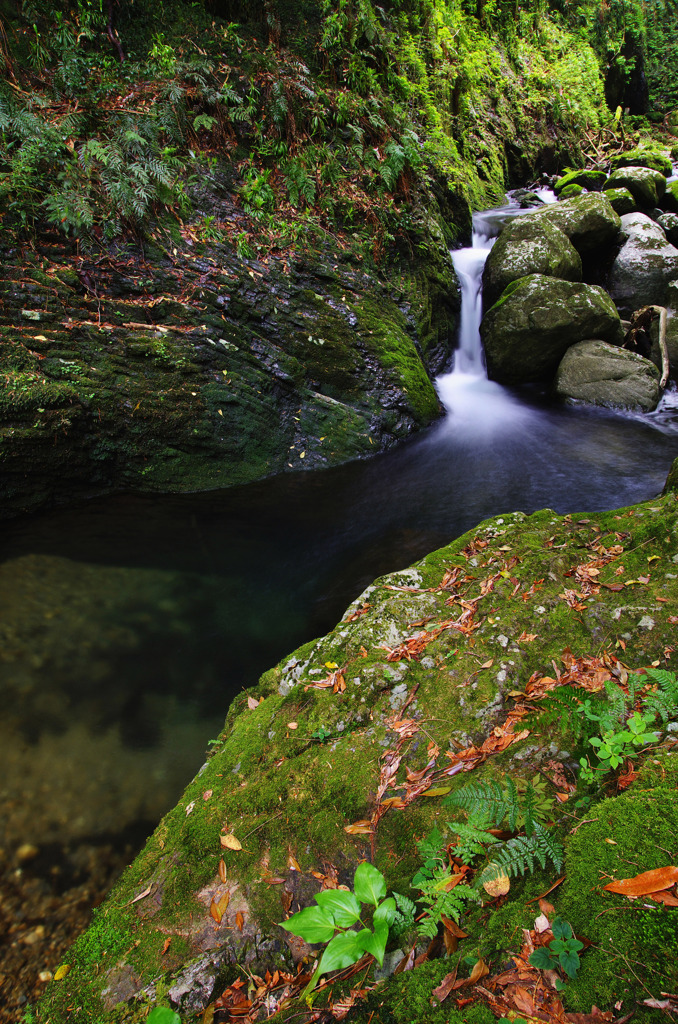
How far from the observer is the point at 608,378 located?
30.5ft

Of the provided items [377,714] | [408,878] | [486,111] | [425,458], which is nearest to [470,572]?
[377,714]

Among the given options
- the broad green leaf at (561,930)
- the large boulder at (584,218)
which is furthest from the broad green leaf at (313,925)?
the large boulder at (584,218)

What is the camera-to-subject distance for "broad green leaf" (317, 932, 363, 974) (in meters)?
1.20

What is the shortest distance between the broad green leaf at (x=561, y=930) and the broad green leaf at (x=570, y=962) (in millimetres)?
38

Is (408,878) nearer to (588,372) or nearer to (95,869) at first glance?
(95,869)

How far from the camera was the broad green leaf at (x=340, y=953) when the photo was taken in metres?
1.20

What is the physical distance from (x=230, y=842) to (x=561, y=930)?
161cm

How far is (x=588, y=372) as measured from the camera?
30.8 feet

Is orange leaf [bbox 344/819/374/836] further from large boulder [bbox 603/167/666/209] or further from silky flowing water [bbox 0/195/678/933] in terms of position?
large boulder [bbox 603/167/666/209]

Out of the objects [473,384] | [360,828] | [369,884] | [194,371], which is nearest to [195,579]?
[194,371]

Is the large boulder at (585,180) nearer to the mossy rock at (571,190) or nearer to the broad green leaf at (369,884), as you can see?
the mossy rock at (571,190)

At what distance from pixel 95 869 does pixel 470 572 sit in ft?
10.1

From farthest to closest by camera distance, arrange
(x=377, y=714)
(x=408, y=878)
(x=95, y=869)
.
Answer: (x=95, y=869) → (x=377, y=714) → (x=408, y=878)

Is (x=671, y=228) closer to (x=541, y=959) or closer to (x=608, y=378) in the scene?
(x=608, y=378)
